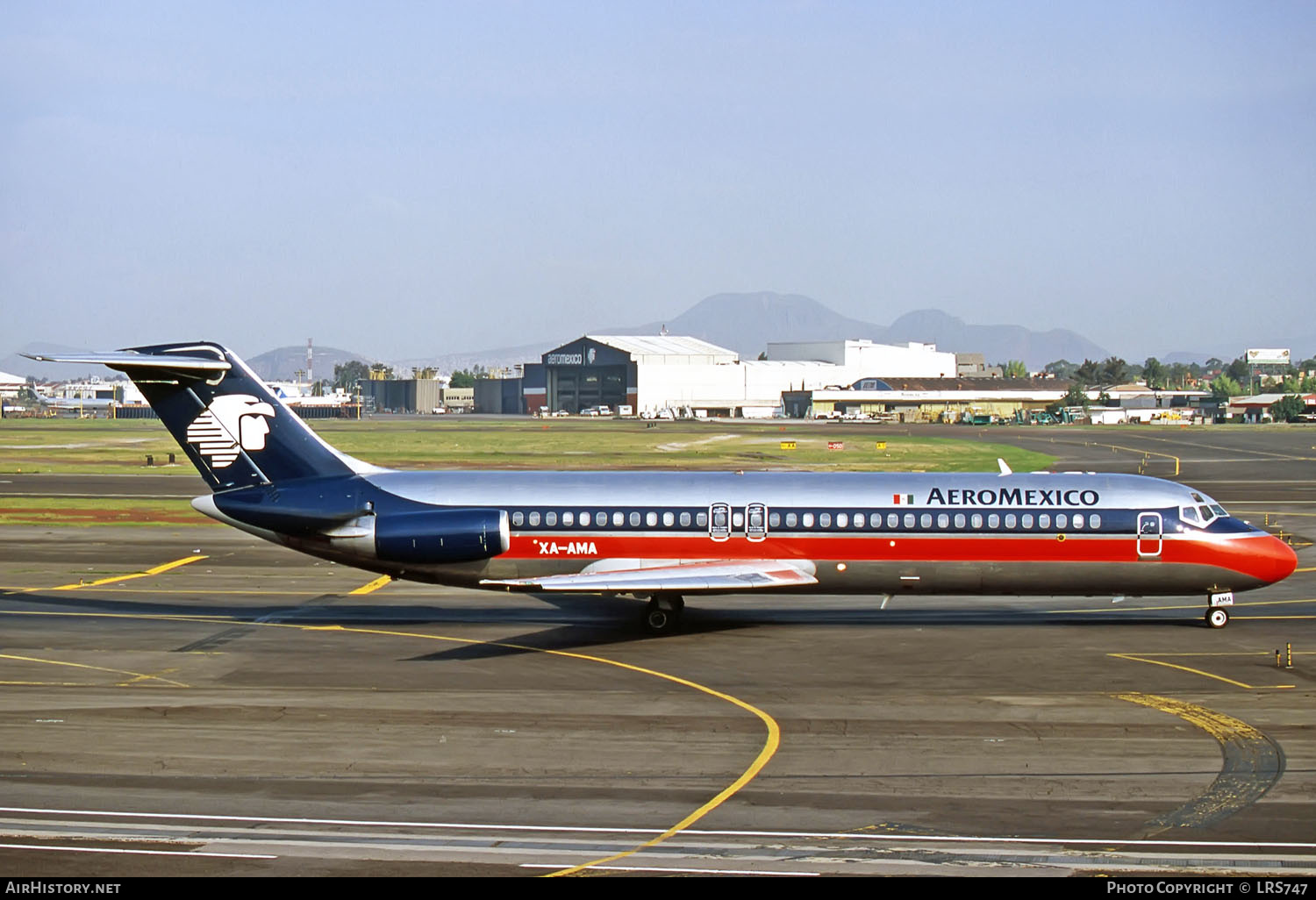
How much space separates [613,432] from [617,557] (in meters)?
92.4

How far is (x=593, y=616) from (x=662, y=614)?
2707 mm

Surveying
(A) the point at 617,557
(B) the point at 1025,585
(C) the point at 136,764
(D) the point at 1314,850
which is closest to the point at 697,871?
(D) the point at 1314,850

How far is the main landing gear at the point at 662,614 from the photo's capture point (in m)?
28.6

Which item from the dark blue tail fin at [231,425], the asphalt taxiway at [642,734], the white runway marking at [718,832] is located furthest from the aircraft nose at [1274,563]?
the dark blue tail fin at [231,425]

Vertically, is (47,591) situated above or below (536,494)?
below

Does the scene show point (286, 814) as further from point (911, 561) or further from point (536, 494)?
point (911, 561)

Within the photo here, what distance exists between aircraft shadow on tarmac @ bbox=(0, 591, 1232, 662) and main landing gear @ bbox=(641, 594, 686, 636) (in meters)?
0.26

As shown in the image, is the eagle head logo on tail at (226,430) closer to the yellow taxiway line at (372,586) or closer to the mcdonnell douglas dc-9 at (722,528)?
the mcdonnell douglas dc-9 at (722,528)

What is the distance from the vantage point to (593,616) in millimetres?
30688

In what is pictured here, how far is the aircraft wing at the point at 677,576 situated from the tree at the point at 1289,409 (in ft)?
496

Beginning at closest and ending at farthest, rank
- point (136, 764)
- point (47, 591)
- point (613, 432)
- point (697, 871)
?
point (697, 871) → point (136, 764) → point (47, 591) → point (613, 432)

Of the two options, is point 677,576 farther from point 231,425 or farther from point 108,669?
point 108,669

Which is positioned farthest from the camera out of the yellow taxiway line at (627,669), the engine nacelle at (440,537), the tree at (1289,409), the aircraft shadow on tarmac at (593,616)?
the tree at (1289,409)

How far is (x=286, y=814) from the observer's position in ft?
51.9
